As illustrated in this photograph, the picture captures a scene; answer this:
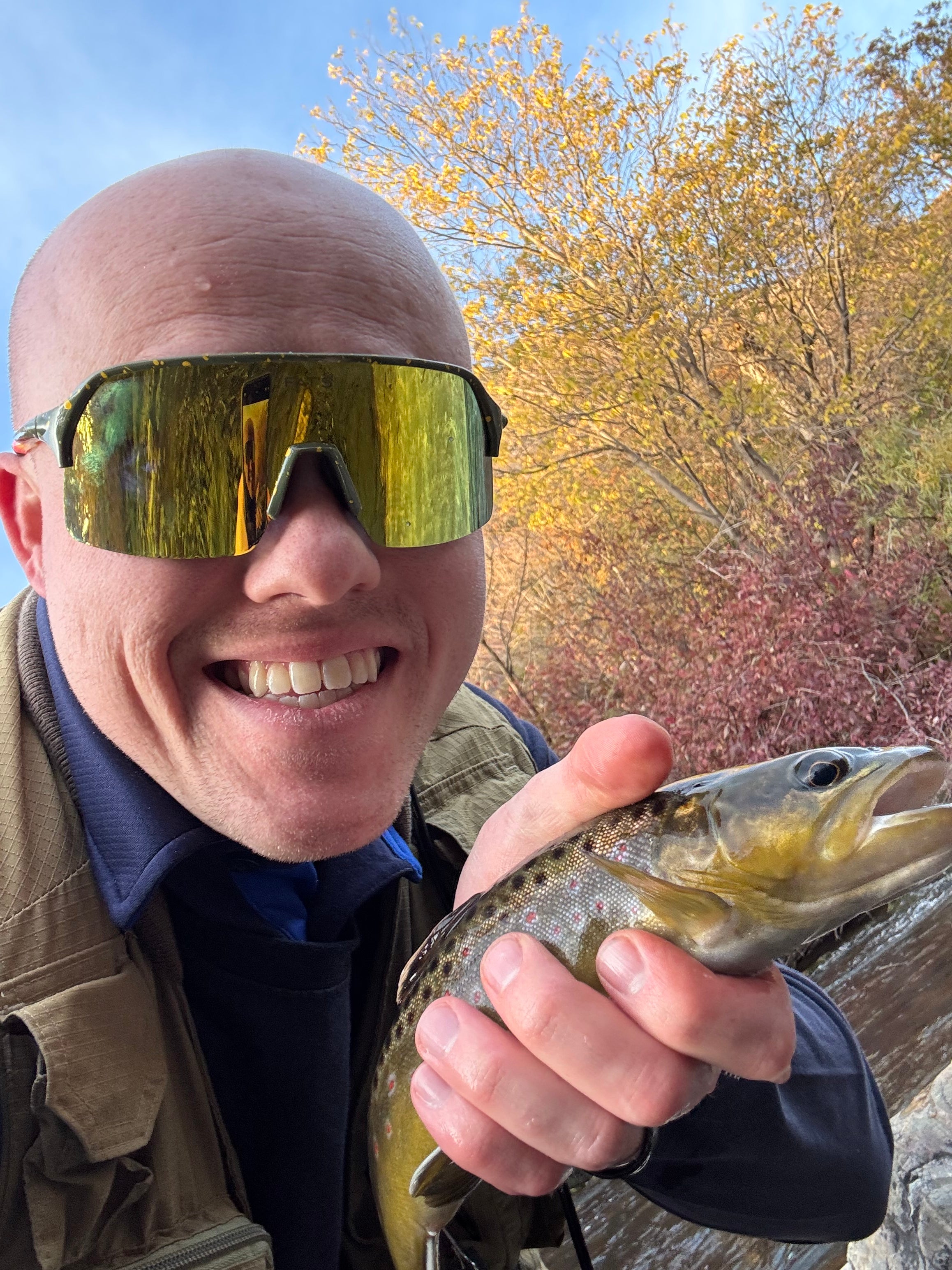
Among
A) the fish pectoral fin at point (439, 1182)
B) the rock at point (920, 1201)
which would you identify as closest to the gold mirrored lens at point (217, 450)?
the fish pectoral fin at point (439, 1182)

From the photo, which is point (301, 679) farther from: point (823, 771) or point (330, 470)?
point (823, 771)

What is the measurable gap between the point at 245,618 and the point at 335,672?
0.20m

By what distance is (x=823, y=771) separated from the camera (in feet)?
4.30

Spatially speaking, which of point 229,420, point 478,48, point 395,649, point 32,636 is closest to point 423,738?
point 395,649

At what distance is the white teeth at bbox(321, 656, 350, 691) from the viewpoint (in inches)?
62.6

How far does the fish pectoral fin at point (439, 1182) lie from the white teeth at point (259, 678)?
88 centimetres

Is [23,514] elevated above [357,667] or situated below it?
above

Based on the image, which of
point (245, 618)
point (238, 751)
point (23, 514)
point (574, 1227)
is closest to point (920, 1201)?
point (574, 1227)

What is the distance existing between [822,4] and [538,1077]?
13541mm

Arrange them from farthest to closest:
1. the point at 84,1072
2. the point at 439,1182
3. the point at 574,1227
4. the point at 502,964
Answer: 1. the point at 574,1227
2. the point at 439,1182
3. the point at 84,1072
4. the point at 502,964

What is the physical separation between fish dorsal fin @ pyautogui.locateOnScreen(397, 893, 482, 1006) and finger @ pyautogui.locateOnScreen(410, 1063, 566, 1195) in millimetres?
265

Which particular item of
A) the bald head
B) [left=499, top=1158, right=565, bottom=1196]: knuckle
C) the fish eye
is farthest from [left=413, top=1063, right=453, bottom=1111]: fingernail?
the bald head

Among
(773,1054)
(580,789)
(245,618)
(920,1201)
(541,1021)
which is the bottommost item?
(920,1201)

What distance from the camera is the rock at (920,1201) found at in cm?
261
